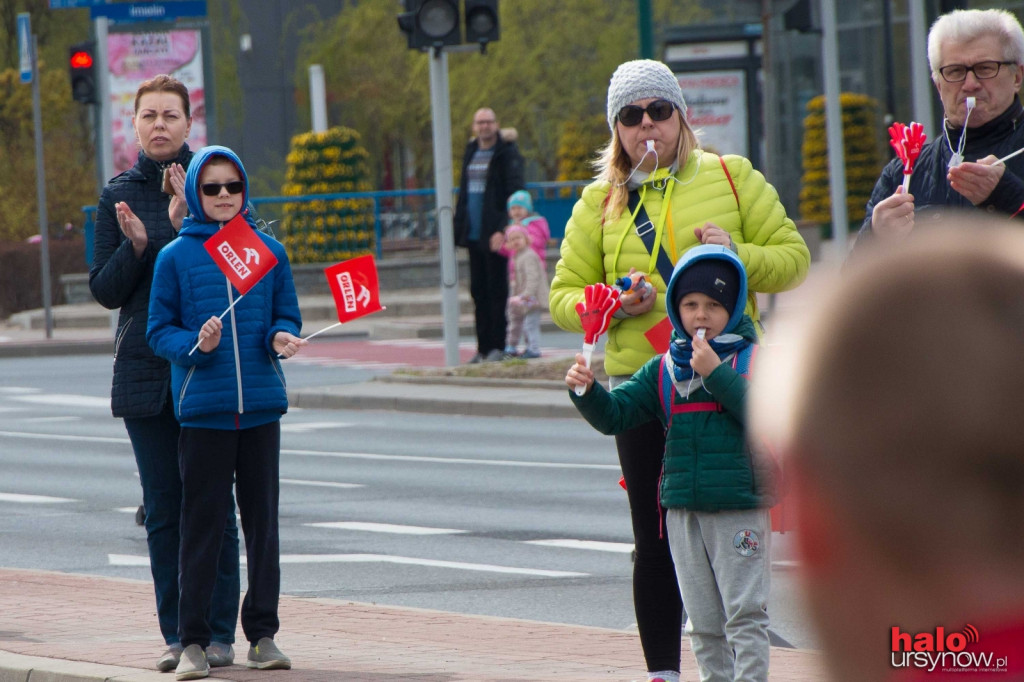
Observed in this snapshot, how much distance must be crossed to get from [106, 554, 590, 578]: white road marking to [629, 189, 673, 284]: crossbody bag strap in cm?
342

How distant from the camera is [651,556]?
509cm

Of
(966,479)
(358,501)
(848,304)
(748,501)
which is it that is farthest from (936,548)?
(358,501)

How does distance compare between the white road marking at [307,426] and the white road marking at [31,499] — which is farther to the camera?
the white road marking at [307,426]

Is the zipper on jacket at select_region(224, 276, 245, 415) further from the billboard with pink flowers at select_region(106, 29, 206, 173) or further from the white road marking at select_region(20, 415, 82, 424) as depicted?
the billboard with pink flowers at select_region(106, 29, 206, 173)

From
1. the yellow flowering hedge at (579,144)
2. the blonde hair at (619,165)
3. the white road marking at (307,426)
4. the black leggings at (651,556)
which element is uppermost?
the yellow flowering hedge at (579,144)

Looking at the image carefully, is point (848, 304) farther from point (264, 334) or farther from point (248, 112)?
point (248, 112)

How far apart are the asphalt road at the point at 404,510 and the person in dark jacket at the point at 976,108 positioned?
179 centimetres

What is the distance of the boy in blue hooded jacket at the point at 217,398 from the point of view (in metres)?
5.68

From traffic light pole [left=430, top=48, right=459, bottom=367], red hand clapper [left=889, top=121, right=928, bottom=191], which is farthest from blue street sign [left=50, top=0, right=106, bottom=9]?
red hand clapper [left=889, top=121, right=928, bottom=191]

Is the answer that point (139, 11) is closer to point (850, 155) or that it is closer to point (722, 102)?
point (722, 102)

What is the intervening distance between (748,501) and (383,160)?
45194mm

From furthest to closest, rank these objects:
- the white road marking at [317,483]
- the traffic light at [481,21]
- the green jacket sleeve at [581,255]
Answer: the traffic light at [481,21] → the white road marking at [317,483] → the green jacket sleeve at [581,255]

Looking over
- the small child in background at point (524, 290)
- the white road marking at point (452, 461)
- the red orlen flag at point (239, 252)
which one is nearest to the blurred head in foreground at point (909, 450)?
the red orlen flag at point (239, 252)

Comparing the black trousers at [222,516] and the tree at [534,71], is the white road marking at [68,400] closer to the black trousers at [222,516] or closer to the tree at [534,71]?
the black trousers at [222,516]
